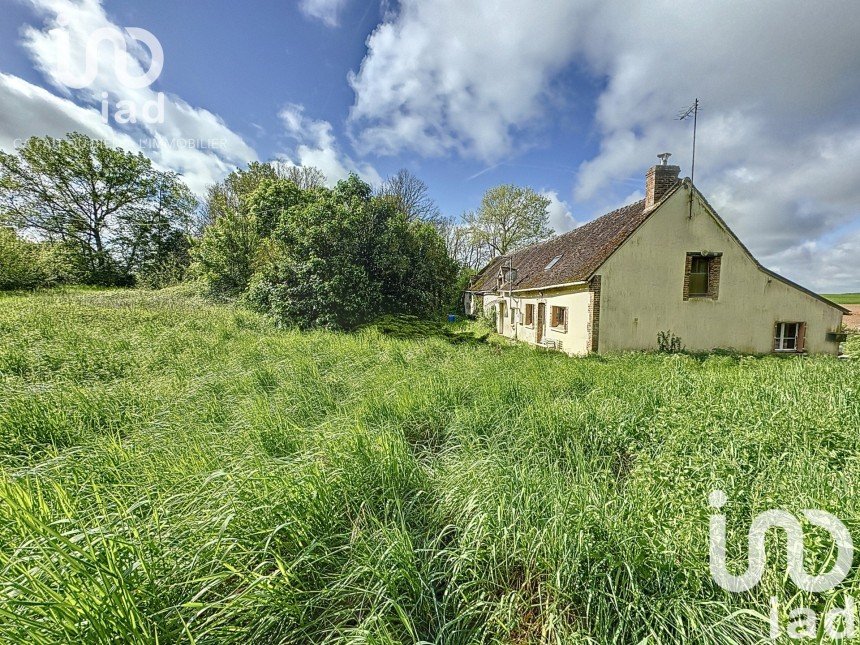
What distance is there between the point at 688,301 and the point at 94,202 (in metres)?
42.8

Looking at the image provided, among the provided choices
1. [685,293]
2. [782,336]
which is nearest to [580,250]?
[685,293]

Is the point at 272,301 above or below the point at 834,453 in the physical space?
above

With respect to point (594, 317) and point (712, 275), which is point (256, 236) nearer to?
point (594, 317)

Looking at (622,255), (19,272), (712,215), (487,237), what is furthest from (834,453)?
(19,272)

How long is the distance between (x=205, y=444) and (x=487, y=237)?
31.8 meters

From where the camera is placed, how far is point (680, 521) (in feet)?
7.40

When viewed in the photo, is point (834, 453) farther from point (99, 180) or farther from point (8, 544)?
point (99, 180)

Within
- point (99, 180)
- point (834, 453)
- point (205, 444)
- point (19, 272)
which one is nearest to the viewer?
point (834, 453)

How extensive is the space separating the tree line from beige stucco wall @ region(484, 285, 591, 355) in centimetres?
474

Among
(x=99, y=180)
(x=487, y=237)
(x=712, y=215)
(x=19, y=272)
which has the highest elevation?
(x=99, y=180)

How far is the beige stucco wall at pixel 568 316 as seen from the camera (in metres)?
11.7

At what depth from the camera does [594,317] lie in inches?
440

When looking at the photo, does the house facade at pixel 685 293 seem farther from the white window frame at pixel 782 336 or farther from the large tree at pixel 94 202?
the large tree at pixel 94 202

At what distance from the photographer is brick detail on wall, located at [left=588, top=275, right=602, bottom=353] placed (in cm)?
1116
